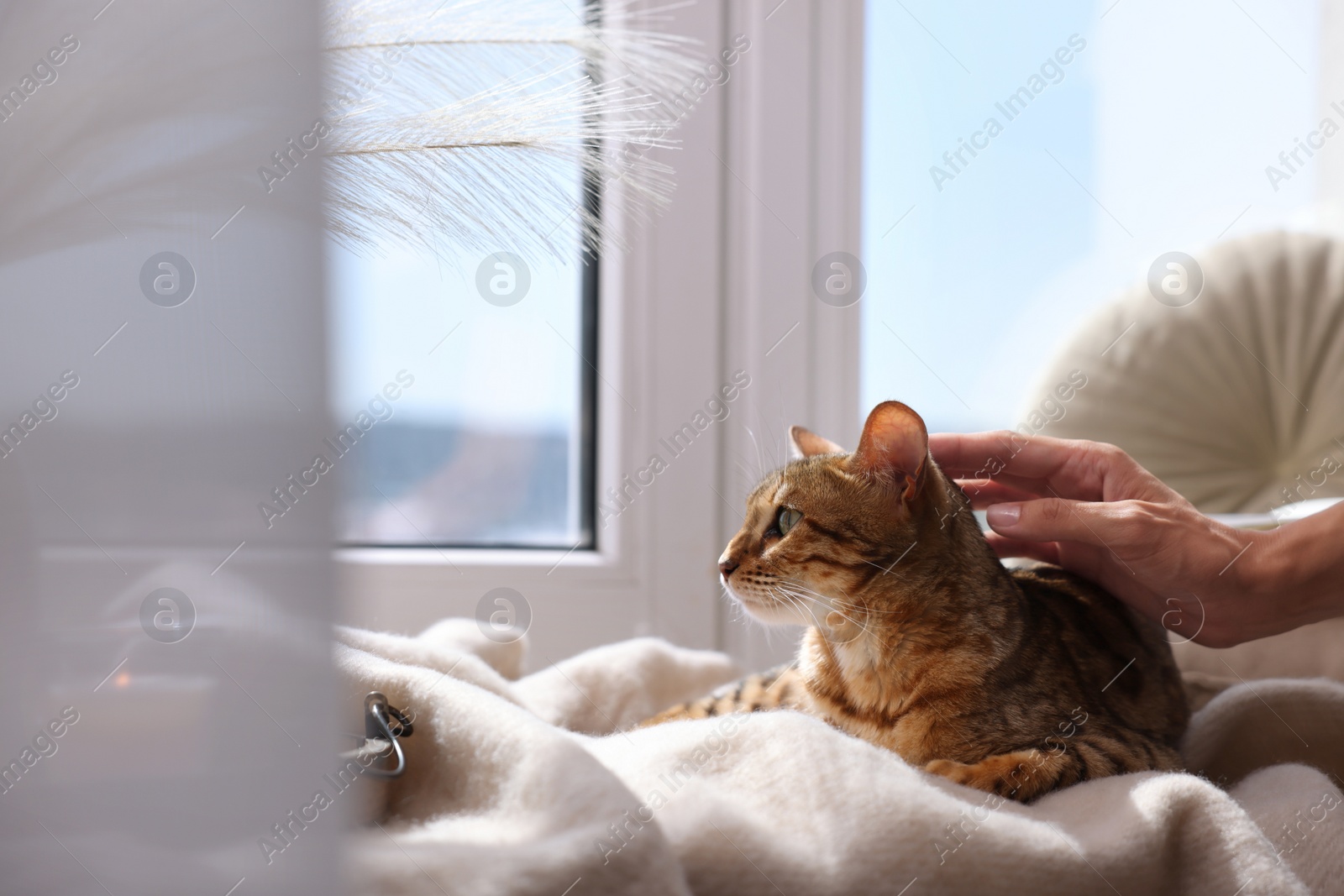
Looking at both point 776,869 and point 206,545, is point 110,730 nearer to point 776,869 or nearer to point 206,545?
point 206,545

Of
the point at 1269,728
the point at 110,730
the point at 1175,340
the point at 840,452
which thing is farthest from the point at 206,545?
the point at 1175,340

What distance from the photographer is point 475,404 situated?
5.28 ft

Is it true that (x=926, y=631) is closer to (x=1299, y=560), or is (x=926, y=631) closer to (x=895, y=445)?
(x=895, y=445)

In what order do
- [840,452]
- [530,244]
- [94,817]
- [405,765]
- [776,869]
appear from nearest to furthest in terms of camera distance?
[94,817], [776,869], [405,765], [530,244], [840,452]

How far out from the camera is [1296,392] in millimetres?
1474

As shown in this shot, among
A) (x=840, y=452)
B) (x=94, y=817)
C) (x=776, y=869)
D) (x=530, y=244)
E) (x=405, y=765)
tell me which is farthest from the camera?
(x=840, y=452)

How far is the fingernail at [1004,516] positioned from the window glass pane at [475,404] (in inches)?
34.5

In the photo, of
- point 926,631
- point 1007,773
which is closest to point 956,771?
point 1007,773

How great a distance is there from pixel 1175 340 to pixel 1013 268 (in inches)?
11.6

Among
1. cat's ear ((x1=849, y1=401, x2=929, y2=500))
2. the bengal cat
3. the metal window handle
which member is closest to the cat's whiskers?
the bengal cat

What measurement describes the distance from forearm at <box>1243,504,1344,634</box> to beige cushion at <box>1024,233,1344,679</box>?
0.63 meters

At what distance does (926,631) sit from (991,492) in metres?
0.27

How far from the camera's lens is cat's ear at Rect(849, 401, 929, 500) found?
760 mm

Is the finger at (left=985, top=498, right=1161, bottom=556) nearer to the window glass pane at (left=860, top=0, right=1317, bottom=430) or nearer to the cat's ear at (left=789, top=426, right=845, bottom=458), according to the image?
the cat's ear at (left=789, top=426, right=845, bottom=458)
